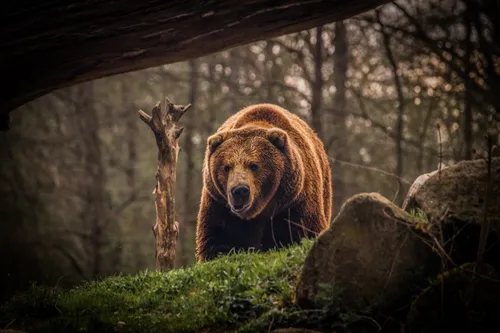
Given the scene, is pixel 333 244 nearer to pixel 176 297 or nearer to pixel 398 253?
pixel 398 253

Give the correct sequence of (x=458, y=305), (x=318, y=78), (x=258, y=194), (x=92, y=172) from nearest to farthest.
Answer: (x=458, y=305), (x=258, y=194), (x=318, y=78), (x=92, y=172)

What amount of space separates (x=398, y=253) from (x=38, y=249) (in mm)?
15325

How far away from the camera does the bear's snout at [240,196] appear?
7086mm

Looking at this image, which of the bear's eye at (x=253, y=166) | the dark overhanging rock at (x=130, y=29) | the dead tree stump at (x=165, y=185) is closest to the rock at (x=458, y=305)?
the dark overhanging rock at (x=130, y=29)

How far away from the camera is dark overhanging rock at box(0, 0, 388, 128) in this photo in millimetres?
4113

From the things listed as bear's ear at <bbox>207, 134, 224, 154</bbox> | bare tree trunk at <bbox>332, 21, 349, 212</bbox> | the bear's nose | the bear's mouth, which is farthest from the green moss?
bare tree trunk at <bbox>332, 21, 349, 212</bbox>

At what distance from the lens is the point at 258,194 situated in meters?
Result: 7.52

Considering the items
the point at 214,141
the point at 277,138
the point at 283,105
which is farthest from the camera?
the point at 283,105

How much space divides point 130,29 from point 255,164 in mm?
3595

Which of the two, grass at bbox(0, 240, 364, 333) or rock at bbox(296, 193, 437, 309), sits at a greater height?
rock at bbox(296, 193, 437, 309)

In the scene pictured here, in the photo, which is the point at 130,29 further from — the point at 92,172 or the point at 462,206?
the point at 92,172

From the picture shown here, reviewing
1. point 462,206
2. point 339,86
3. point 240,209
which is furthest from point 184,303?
point 339,86

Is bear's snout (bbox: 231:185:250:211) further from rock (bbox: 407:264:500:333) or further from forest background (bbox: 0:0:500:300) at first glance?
forest background (bbox: 0:0:500:300)

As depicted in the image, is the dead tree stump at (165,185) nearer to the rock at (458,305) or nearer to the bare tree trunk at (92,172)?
the rock at (458,305)
